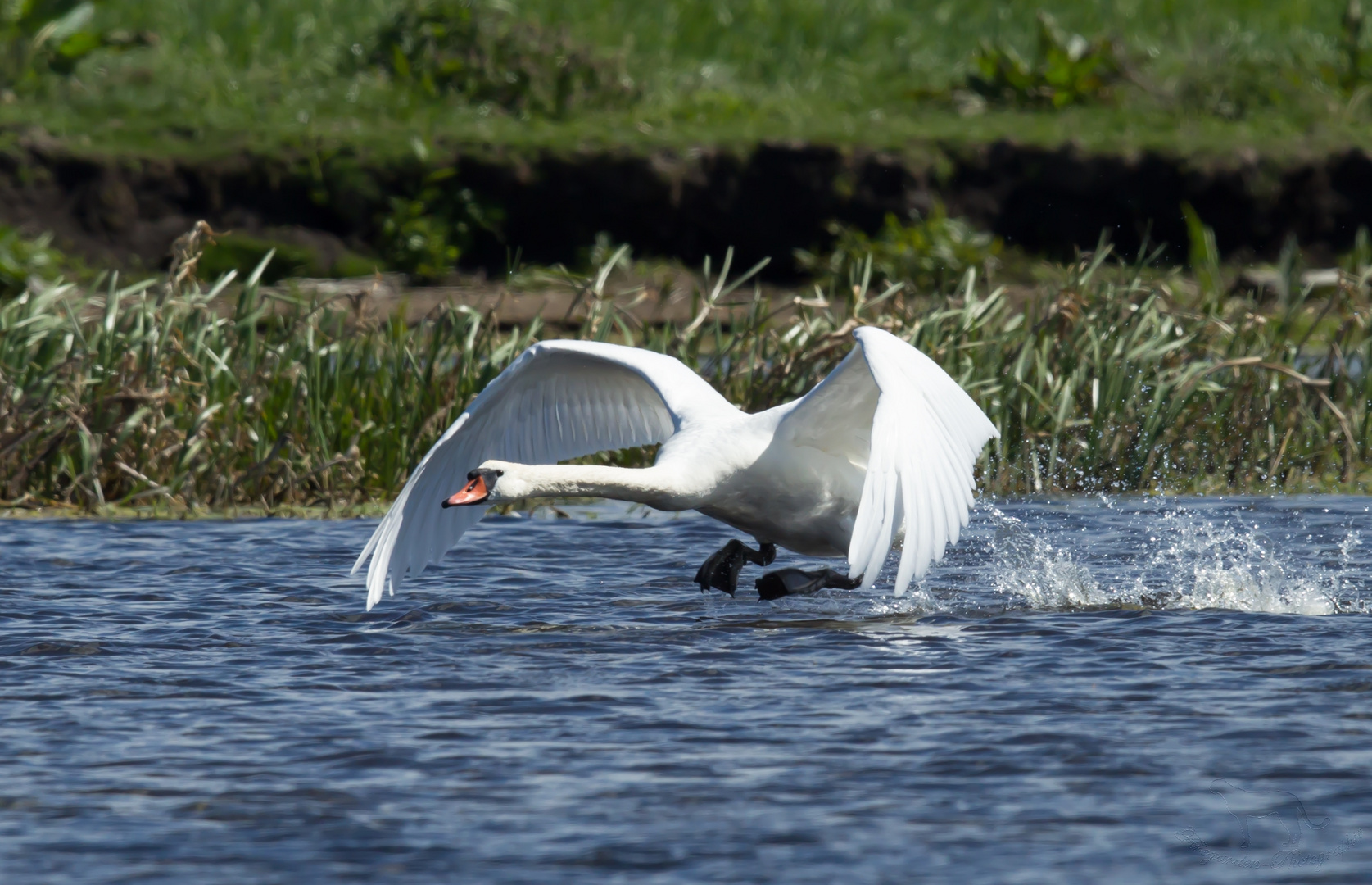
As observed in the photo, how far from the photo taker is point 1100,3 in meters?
26.7

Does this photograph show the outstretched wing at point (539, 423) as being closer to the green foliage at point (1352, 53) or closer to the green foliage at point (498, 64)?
the green foliage at point (498, 64)

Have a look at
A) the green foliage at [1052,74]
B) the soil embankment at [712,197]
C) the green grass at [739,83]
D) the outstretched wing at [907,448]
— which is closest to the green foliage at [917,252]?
the soil embankment at [712,197]

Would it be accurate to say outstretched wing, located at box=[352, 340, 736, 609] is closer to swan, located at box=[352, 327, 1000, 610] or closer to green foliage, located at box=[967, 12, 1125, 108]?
swan, located at box=[352, 327, 1000, 610]

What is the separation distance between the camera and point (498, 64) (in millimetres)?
21953

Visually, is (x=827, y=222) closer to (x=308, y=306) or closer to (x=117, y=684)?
(x=308, y=306)

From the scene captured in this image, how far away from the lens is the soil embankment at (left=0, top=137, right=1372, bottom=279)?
20.1 meters

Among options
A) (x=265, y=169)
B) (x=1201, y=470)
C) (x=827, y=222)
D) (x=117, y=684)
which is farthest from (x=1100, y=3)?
(x=117, y=684)

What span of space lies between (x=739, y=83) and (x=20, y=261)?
10205 mm

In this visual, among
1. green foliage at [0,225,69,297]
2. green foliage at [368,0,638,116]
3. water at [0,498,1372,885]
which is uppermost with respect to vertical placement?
green foliage at [368,0,638,116]

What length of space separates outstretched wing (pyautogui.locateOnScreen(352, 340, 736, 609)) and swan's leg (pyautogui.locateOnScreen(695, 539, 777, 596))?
0.53 metres

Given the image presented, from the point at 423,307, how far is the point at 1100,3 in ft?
43.0

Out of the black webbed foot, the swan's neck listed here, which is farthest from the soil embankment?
the swan's neck

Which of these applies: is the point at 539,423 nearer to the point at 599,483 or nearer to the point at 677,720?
the point at 599,483

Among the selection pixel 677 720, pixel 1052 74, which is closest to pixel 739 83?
pixel 1052 74
